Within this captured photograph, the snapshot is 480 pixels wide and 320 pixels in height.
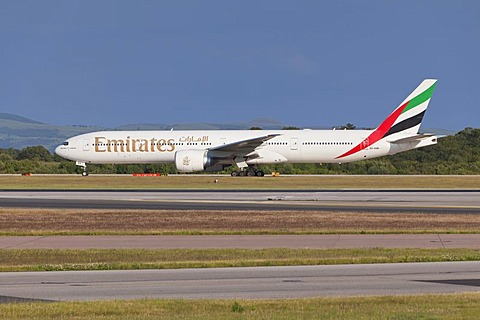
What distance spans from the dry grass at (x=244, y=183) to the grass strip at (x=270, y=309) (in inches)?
1390

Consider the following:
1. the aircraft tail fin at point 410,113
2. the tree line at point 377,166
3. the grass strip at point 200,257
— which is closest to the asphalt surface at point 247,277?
the grass strip at point 200,257

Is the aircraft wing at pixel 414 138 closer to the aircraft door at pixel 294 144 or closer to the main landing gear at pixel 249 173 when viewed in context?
the aircraft door at pixel 294 144

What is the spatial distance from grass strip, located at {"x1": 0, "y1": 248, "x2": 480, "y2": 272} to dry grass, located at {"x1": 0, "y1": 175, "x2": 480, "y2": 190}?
1122 inches

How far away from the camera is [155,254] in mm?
18891

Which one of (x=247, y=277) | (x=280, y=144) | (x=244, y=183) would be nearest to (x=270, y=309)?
(x=247, y=277)

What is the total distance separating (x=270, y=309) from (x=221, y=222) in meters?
14.5

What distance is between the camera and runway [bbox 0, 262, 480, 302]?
13.2 metres

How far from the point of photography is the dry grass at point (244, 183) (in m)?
49.4

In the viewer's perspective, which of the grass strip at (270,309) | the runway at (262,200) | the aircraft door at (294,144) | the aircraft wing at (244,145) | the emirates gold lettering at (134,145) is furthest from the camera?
the emirates gold lettering at (134,145)

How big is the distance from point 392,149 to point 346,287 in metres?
46.7

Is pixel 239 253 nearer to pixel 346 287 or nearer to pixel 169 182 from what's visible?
pixel 346 287

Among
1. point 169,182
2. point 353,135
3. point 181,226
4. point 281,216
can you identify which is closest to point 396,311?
point 181,226

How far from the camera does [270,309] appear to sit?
11789mm

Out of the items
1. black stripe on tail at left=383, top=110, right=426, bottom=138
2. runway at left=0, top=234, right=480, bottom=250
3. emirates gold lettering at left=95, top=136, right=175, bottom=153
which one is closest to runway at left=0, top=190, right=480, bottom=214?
runway at left=0, top=234, right=480, bottom=250
